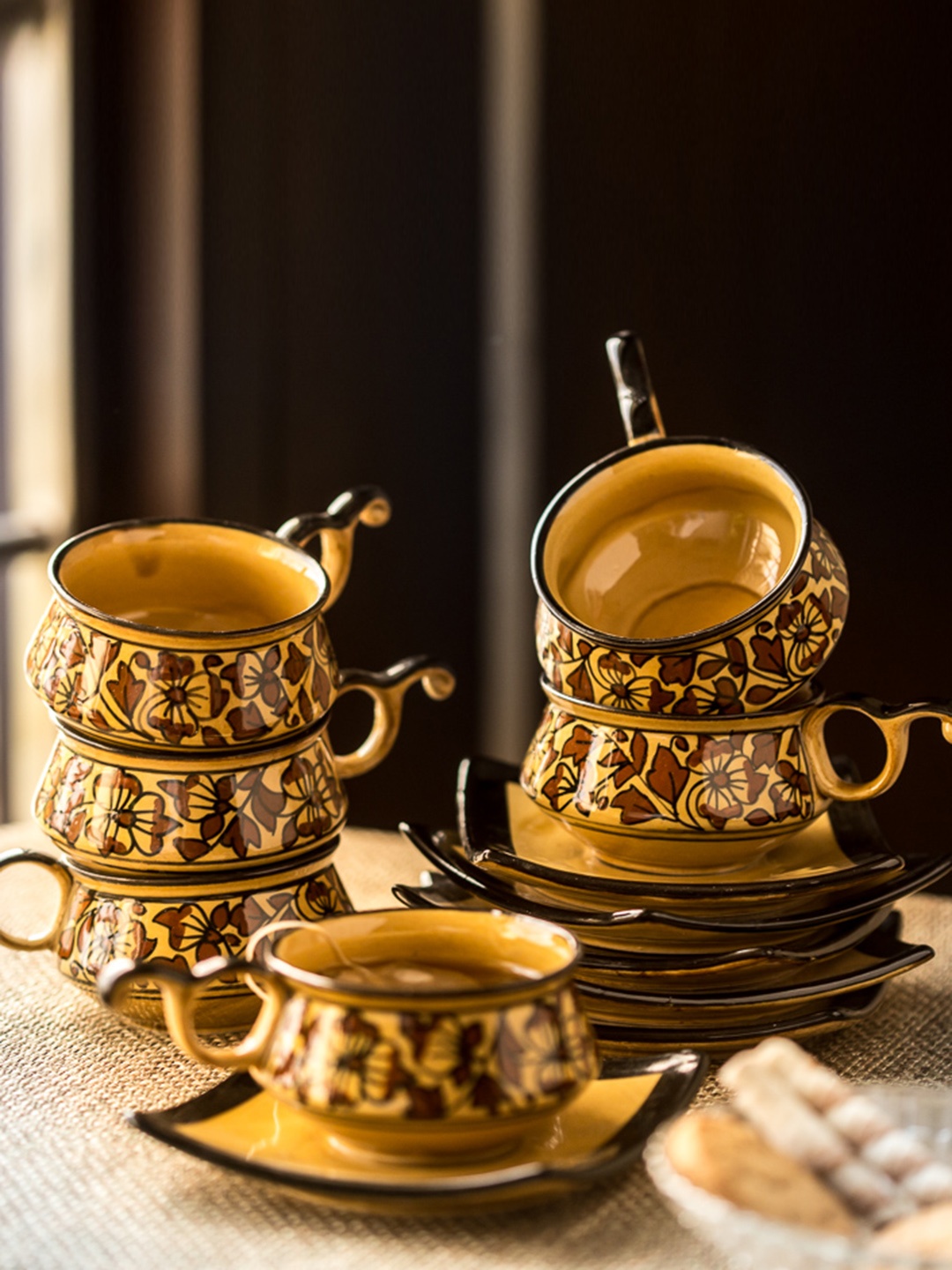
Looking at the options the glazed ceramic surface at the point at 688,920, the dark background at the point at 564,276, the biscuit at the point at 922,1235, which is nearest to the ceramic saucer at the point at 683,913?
the glazed ceramic surface at the point at 688,920

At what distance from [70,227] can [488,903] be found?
2.74ft

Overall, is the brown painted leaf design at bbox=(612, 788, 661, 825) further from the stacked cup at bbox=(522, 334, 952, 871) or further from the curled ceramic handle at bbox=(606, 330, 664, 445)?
the curled ceramic handle at bbox=(606, 330, 664, 445)

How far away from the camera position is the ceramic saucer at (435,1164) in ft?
1.62

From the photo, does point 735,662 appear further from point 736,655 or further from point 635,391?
point 635,391

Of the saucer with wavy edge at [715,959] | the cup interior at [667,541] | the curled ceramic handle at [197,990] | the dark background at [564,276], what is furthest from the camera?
the dark background at [564,276]

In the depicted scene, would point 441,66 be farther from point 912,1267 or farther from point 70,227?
point 912,1267

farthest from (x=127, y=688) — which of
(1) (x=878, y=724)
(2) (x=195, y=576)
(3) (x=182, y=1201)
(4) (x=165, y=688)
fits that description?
(1) (x=878, y=724)

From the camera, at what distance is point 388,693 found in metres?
0.79

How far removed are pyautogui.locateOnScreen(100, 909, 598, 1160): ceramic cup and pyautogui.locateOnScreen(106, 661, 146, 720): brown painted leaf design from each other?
0.16 metres

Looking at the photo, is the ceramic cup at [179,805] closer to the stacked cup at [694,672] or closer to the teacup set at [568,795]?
the teacup set at [568,795]

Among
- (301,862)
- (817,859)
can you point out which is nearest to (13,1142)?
(301,862)

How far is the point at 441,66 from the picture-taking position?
3.63 ft

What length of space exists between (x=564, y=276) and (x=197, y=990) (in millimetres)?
693

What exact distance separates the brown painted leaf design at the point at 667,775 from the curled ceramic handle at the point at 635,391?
7.1 inches
